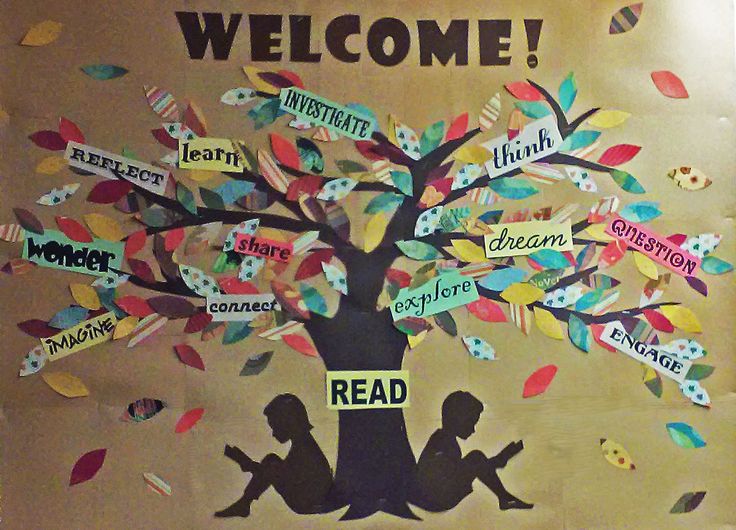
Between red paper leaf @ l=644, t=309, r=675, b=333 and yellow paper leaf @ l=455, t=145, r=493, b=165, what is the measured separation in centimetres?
60

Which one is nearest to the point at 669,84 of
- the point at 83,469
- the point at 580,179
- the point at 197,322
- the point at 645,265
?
the point at 580,179

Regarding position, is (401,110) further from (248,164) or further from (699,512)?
(699,512)

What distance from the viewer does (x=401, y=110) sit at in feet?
5.75

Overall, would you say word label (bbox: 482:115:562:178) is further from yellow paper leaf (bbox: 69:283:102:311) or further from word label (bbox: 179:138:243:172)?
yellow paper leaf (bbox: 69:283:102:311)

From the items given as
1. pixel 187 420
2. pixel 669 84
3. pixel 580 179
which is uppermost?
pixel 669 84

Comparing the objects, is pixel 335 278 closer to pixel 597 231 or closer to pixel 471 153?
pixel 471 153

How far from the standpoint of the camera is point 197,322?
1702mm

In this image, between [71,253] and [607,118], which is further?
[607,118]

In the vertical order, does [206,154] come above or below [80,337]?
above

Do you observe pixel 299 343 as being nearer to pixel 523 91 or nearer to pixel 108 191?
pixel 108 191

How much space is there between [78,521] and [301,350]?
0.69 meters

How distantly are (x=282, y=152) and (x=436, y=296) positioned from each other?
54cm

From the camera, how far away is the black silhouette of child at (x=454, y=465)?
5.68 feet

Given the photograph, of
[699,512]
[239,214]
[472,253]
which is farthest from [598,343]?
[239,214]
